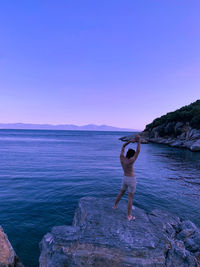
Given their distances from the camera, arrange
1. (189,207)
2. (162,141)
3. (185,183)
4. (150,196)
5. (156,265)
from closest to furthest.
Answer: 1. (156,265)
2. (189,207)
3. (150,196)
4. (185,183)
5. (162,141)

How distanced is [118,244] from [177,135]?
55.9 metres

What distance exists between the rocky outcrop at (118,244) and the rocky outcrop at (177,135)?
34.7 meters

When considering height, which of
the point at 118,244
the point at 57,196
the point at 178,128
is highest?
the point at 178,128

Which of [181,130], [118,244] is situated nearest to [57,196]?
[118,244]

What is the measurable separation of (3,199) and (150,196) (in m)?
10.3

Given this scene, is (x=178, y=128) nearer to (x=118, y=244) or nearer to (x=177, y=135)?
(x=177, y=135)

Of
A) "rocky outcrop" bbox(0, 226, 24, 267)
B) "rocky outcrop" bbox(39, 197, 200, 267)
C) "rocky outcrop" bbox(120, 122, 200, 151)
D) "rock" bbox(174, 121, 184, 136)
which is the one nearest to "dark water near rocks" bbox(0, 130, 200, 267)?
"rocky outcrop" bbox(0, 226, 24, 267)

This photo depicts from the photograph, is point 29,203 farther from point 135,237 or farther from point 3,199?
point 135,237

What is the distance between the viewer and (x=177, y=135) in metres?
53.6

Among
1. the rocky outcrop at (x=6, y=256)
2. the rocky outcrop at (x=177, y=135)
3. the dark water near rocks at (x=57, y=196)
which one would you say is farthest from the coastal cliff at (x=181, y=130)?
the rocky outcrop at (x=6, y=256)

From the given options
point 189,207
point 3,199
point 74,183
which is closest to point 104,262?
point 189,207

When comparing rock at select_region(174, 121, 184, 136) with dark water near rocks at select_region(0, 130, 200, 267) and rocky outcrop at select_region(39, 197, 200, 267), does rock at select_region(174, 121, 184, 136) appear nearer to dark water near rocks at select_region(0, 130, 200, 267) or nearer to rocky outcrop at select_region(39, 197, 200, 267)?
dark water near rocks at select_region(0, 130, 200, 267)

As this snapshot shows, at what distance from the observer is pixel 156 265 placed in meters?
4.05

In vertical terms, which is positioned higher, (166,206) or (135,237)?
(135,237)
